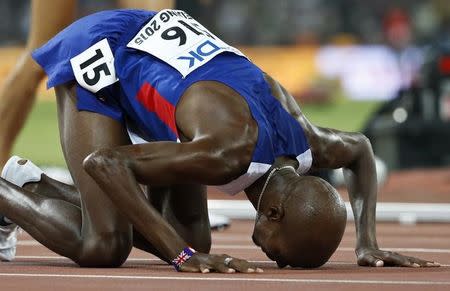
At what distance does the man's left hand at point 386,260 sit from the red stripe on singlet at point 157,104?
100cm

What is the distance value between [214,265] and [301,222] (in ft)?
1.32

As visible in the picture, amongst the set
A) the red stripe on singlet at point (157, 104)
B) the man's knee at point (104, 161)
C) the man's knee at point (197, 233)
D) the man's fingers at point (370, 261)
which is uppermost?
the red stripe on singlet at point (157, 104)

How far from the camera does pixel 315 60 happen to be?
17.7 meters

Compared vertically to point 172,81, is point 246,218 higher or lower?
lower

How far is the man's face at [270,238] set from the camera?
5.23 m

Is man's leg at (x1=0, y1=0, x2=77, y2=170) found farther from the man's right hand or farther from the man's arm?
the man's right hand

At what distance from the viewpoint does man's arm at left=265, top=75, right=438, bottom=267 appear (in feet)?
18.1

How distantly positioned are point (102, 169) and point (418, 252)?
2.24 m

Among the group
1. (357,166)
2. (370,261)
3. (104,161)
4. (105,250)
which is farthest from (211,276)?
(357,166)

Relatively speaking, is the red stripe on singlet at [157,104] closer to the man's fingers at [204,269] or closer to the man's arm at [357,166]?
the man's arm at [357,166]

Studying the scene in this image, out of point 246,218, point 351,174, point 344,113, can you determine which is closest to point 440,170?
point 344,113

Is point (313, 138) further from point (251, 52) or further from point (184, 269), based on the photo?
Result: point (251, 52)

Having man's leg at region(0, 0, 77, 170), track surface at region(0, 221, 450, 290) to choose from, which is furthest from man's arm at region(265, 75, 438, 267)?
man's leg at region(0, 0, 77, 170)

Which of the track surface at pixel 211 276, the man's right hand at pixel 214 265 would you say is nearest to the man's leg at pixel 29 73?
the track surface at pixel 211 276
